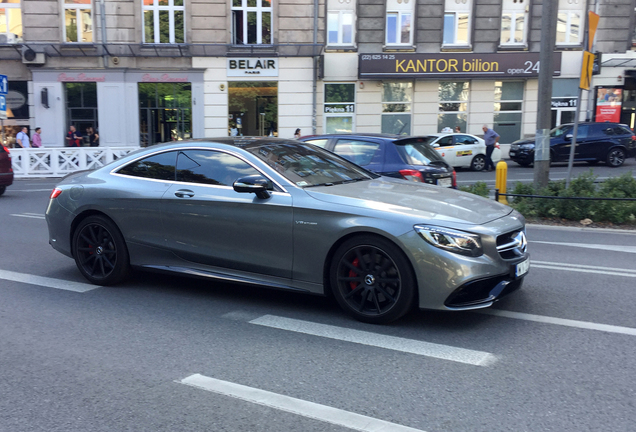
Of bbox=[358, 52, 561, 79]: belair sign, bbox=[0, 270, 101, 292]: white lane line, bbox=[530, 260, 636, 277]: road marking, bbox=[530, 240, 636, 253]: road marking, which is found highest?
bbox=[358, 52, 561, 79]: belair sign

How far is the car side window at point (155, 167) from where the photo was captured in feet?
20.0

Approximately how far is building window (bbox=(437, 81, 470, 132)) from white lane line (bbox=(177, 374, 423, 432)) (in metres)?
25.7

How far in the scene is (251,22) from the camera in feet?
89.4

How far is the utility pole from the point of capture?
11.4 m

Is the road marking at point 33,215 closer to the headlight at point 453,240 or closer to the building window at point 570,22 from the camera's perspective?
the headlight at point 453,240

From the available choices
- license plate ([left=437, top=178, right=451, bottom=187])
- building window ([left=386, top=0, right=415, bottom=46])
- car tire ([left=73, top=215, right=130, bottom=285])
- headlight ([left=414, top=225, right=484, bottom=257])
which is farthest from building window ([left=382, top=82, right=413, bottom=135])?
headlight ([left=414, top=225, right=484, bottom=257])

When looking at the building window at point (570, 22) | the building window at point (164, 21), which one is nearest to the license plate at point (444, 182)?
the building window at point (164, 21)

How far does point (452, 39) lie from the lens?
27.8 meters

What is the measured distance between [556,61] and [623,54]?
3.20m

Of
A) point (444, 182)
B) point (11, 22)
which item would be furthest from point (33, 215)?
point (11, 22)

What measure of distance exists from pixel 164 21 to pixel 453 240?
25.2m

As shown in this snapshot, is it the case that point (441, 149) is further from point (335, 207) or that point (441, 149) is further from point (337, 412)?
point (337, 412)

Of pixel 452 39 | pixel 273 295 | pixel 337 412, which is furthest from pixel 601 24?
pixel 337 412

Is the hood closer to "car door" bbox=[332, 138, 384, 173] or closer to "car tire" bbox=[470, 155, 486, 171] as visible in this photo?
"car door" bbox=[332, 138, 384, 173]
